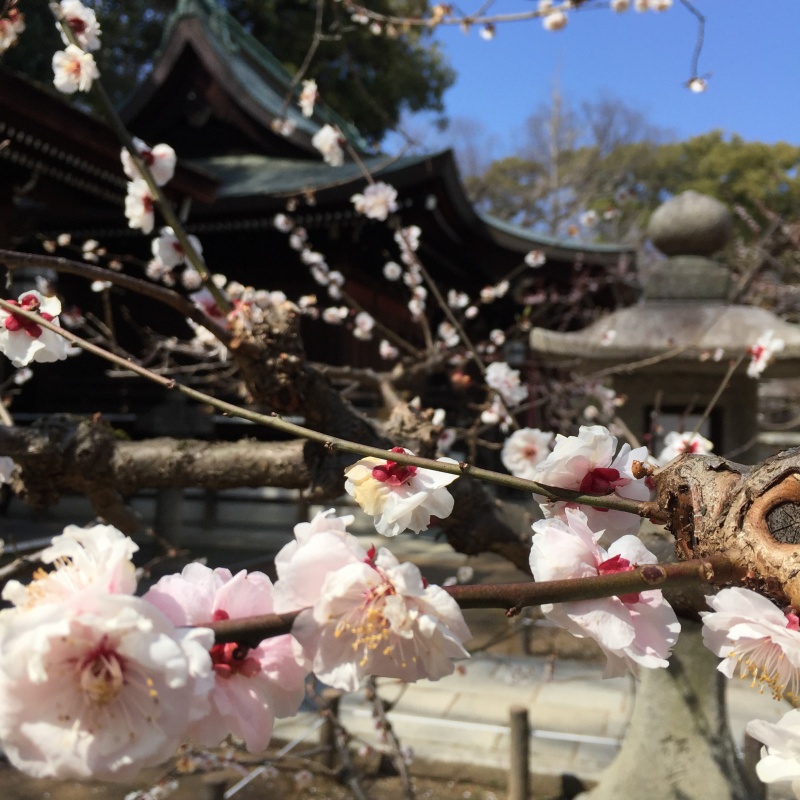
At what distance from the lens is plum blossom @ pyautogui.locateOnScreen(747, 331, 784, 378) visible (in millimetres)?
2868

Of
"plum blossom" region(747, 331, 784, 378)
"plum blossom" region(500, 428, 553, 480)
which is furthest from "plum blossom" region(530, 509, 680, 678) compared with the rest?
"plum blossom" region(747, 331, 784, 378)

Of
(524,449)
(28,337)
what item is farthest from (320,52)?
(28,337)

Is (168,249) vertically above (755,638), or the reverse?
(168,249)

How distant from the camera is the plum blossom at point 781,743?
0.54 metres

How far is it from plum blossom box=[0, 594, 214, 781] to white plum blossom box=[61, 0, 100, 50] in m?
2.04

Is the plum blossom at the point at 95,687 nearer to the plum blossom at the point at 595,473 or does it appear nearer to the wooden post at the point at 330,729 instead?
the plum blossom at the point at 595,473

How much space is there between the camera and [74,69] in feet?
7.22

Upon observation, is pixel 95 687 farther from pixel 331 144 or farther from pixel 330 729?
pixel 331 144

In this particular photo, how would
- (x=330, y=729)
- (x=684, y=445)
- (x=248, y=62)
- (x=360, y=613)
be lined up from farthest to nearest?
(x=248, y=62) → (x=330, y=729) → (x=684, y=445) → (x=360, y=613)

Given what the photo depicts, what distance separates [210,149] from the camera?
9750mm

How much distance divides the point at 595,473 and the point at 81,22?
214 centimetres

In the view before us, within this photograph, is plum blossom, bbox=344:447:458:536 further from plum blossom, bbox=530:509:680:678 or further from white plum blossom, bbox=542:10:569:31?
white plum blossom, bbox=542:10:569:31

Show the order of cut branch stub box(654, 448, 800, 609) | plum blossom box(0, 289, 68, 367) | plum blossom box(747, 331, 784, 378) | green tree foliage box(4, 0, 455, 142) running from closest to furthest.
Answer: cut branch stub box(654, 448, 800, 609)
plum blossom box(0, 289, 68, 367)
plum blossom box(747, 331, 784, 378)
green tree foliage box(4, 0, 455, 142)

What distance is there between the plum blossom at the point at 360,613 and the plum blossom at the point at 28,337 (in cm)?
87
